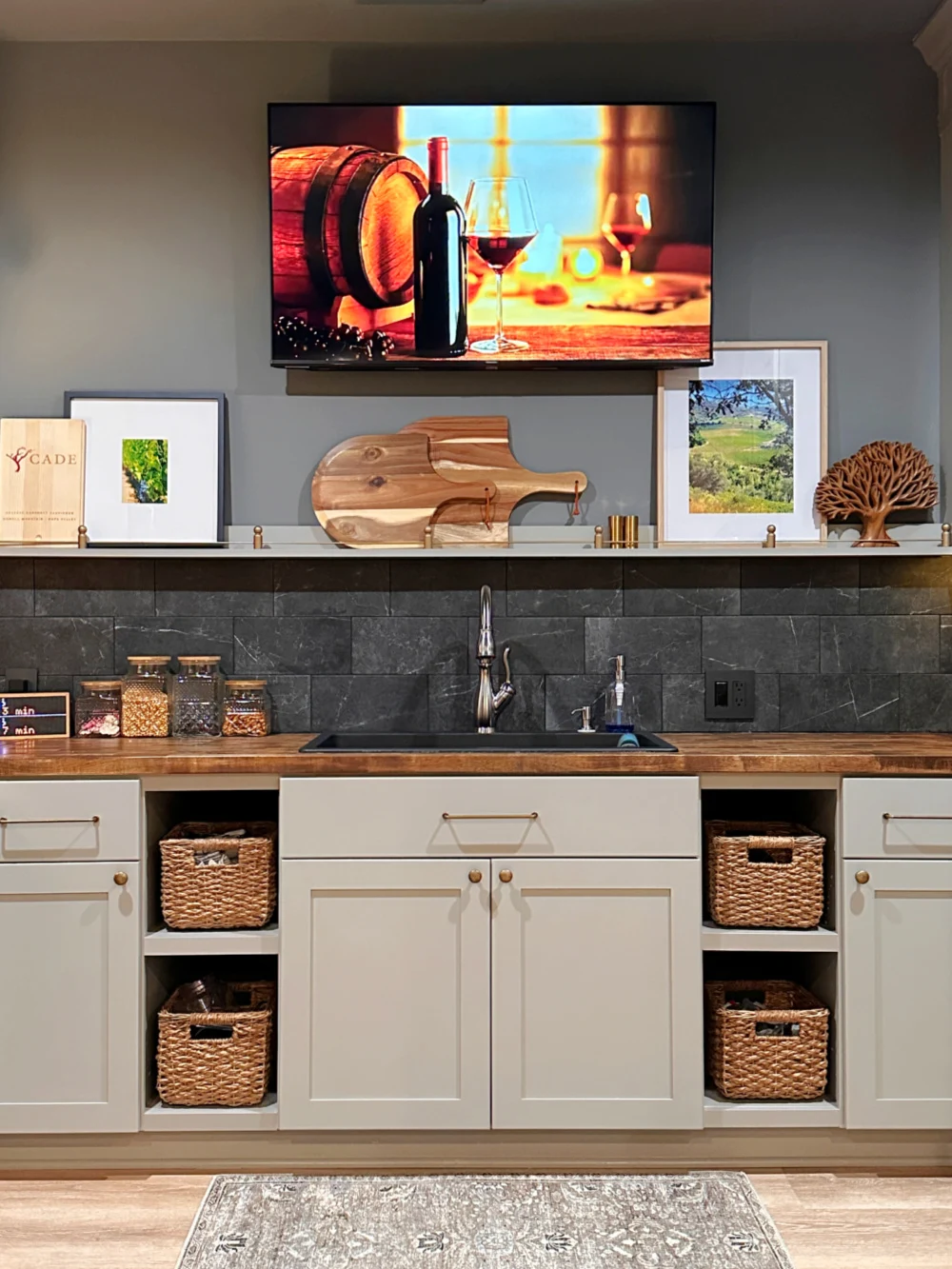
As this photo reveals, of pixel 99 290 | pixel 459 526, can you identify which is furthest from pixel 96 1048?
pixel 99 290

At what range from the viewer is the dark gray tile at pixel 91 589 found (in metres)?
3.00

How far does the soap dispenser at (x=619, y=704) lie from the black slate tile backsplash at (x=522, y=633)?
0.10 ft

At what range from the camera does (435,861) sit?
7.98 feet

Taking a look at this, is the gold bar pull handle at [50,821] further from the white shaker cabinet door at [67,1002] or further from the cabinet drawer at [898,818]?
the cabinet drawer at [898,818]

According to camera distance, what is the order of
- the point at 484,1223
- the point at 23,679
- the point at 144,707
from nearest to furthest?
the point at 484,1223 < the point at 144,707 < the point at 23,679

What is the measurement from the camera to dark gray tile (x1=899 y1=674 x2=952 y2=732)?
2.99m

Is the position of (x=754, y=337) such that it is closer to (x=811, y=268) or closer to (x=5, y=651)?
(x=811, y=268)

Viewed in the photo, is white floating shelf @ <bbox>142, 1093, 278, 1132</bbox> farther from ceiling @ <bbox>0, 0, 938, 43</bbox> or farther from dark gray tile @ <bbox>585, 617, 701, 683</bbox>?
ceiling @ <bbox>0, 0, 938, 43</bbox>

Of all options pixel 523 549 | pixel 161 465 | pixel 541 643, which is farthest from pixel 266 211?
pixel 541 643

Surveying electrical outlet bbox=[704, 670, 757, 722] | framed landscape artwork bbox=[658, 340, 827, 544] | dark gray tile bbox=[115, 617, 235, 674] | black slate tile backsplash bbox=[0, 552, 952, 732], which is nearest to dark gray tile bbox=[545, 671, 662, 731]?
black slate tile backsplash bbox=[0, 552, 952, 732]

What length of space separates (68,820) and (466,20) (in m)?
2.14

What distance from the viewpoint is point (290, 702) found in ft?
9.83

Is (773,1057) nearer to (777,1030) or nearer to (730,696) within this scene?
(777,1030)

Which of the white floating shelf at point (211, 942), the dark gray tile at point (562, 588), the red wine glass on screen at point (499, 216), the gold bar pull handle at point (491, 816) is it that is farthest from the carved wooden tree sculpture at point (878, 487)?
the white floating shelf at point (211, 942)
